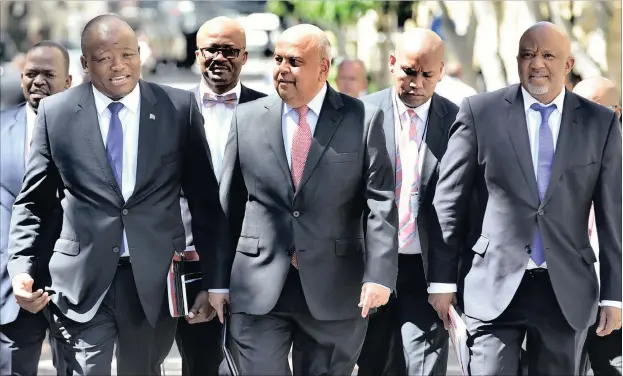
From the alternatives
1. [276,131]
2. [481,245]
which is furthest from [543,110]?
[276,131]

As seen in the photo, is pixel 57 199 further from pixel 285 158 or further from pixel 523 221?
pixel 523 221

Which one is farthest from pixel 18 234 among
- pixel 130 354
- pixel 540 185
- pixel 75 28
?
pixel 75 28

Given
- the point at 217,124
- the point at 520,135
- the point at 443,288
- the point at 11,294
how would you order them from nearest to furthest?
the point at 520,135 → the point at 443,288 → the point at 11,294 → the point at 217,124

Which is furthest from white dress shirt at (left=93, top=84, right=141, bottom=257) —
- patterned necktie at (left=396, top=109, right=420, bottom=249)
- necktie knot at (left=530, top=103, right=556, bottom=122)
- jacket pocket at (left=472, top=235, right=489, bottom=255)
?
necktie knot at (left=530, top=103, right=556, bottom=122)

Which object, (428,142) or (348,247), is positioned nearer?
(348,247)

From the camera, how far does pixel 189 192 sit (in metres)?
7.11

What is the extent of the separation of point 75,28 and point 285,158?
40.3 meters

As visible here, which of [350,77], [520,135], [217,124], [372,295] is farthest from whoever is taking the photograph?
[350,77]

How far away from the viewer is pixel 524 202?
689cm

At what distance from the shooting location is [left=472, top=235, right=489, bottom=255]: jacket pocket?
22.9ft

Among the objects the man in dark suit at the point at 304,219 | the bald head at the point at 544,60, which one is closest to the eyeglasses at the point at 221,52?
the man in dark suit at the point at 304,219

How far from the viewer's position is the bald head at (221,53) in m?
8.18

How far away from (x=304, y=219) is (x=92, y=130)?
3.68ft

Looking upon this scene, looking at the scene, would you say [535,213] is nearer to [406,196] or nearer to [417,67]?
[406,196]
